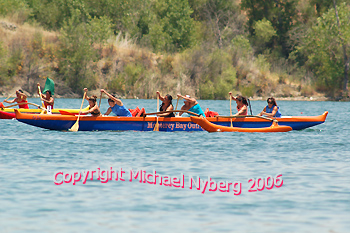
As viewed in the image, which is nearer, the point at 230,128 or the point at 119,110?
the point at 119,110

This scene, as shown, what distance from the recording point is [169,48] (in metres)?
57.4

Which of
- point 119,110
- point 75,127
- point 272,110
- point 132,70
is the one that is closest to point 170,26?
point 132,70

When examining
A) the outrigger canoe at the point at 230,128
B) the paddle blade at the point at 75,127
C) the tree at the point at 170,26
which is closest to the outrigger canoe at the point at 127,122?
the paddle blade at the point at 75,127

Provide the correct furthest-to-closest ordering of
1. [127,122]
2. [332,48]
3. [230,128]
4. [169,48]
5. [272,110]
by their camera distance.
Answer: [169,48] < [332,48] < [272,110] < [230,128] < [127,122]

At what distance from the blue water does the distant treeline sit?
3354 cm

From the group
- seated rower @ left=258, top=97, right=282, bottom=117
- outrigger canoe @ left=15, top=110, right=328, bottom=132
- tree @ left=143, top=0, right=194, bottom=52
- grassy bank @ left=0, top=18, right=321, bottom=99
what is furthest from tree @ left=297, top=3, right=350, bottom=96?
outrigger canoe @ left=15, top=110, right=328, bottom=132

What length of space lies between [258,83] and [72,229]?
4810 centimetres

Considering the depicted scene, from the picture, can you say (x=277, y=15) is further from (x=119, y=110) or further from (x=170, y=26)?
(x=119, y=110)

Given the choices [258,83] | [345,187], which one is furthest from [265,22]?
[345,187]

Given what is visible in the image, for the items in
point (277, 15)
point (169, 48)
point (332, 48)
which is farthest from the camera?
point (277, 15)

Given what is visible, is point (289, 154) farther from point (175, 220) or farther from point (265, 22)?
point (265, 22)

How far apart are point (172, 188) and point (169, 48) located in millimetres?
47559

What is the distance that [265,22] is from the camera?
6228 cm

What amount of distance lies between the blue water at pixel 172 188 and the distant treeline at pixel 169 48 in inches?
1320
